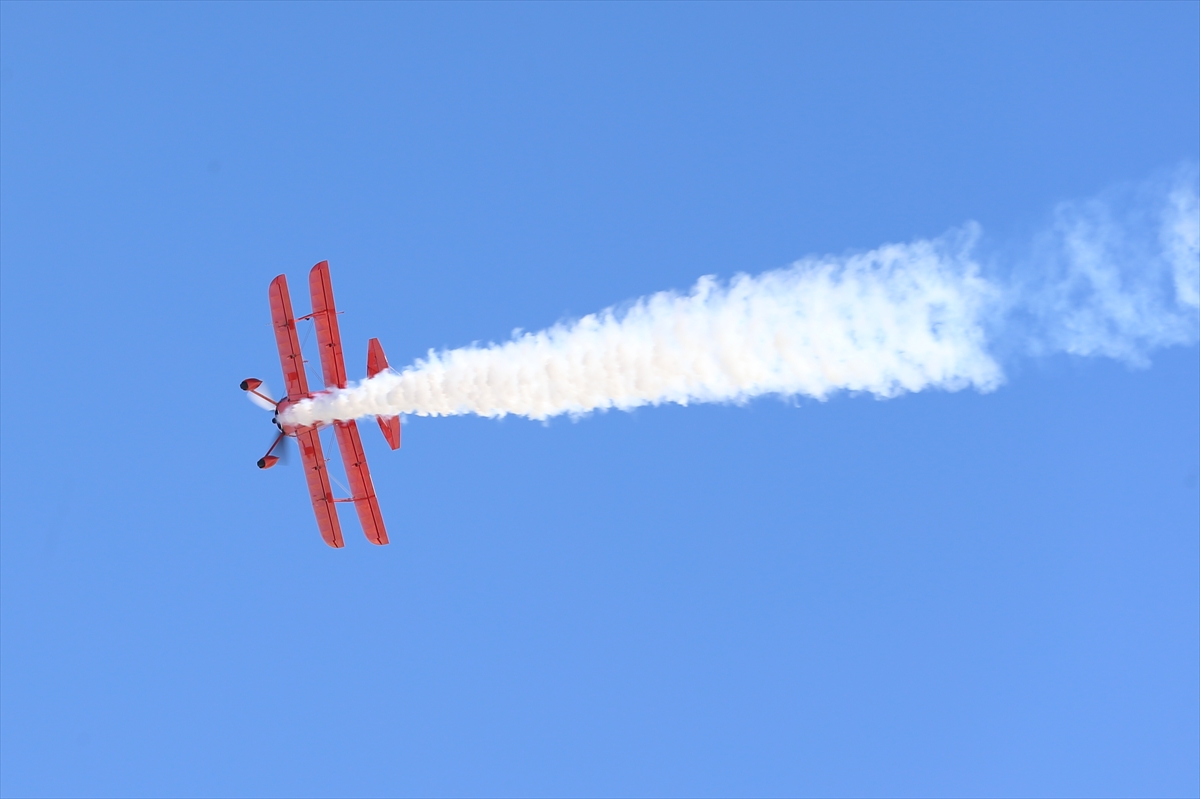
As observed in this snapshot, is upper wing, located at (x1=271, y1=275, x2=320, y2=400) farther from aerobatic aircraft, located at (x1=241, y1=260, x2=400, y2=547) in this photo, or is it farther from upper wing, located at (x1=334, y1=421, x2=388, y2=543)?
upper wing, located at (x1=334, y1=421, x2=388, y2=543)

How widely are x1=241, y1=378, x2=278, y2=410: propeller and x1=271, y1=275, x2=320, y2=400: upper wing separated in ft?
1.58

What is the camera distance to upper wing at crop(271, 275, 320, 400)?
84.6ft

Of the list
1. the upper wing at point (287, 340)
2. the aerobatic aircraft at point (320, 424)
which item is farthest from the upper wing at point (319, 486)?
the upper wing at point (287, 340)

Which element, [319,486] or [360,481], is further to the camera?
[319,486]

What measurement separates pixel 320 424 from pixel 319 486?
183 centimetres

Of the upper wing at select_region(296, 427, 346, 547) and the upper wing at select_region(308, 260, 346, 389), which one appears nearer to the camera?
the upper wing at select_region(308, 260, 346, 389)

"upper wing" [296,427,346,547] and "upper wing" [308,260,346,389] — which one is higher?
"upper wing" [308,260,346,389]

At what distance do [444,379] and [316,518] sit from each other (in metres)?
5.51

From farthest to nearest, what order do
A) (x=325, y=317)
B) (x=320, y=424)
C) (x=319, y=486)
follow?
(x=319, y=486), (x=320, y=424), (x=325, y=317)

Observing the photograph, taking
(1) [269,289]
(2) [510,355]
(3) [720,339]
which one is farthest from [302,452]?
(3) [720,339]

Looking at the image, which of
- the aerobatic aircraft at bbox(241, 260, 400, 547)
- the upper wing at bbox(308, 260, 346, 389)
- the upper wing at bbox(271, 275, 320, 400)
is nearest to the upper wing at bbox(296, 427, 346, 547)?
the aerobatic aircraft at bbox(241, 260, 400, 547)

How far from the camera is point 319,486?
27.5 meters

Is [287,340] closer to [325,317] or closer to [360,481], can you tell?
[325,317]

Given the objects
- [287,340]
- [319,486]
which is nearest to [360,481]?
[319,486]
